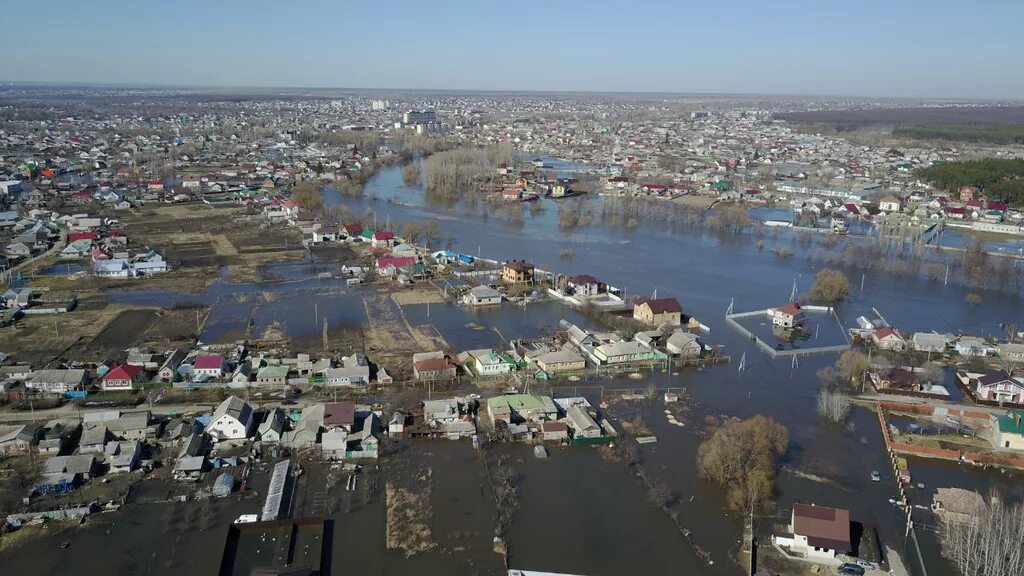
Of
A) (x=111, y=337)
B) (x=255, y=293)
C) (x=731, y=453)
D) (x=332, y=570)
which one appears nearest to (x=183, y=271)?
(x=255, y=293)

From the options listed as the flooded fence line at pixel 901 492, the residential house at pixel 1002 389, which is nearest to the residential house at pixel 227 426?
the flooded fence line at pixel 901 492

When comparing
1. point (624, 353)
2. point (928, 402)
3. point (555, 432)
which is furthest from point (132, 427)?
point (928, 402)

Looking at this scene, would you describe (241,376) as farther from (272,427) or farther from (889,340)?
(889,340)

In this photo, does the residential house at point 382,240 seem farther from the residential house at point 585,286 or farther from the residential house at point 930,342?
the residential house at point 930,342

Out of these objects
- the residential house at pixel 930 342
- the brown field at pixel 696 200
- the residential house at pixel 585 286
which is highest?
the brown field at pixel 696 200

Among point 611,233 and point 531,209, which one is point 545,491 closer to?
point 611,233

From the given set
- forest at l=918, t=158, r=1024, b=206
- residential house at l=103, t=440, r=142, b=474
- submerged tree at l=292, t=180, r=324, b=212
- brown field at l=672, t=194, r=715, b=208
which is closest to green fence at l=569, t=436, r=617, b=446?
residential house at l=103, t=440, r=142, b=474
